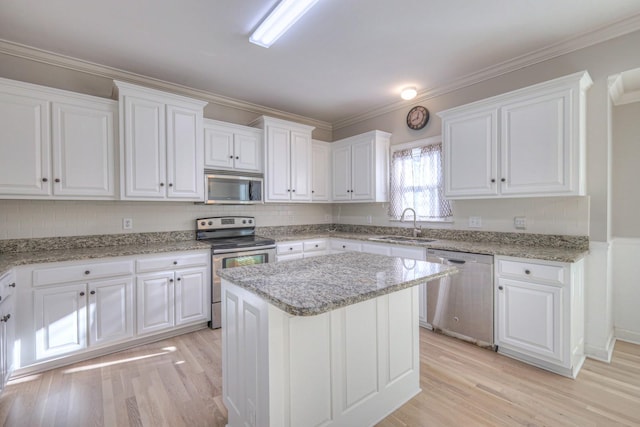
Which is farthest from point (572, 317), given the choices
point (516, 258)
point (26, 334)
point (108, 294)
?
point (26, 334)

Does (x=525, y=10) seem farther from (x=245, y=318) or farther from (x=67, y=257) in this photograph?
(x=67, y=257)

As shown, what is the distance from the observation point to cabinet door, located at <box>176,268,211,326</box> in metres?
2.96

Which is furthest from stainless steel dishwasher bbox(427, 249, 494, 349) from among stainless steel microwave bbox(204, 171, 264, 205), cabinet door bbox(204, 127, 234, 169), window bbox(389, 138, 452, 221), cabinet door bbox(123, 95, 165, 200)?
cabinet door bbox(123, 95, 165, 200)

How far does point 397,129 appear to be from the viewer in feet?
13.4

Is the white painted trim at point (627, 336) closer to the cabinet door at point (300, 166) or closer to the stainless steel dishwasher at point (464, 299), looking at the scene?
the stainless steel dishwasher at point (464, 299)

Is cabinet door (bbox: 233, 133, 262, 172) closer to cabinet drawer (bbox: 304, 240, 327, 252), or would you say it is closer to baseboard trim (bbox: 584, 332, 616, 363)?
cabinet drawer (bbox: 304, 240, 327, 252)

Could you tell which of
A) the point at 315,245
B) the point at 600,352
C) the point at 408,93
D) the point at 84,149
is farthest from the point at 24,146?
the point at 600,352

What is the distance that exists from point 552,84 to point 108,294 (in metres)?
4.08

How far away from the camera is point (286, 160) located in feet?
13.1

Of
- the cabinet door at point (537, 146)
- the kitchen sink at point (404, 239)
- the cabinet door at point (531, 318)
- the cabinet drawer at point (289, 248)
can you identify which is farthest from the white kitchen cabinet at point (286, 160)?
the cabinet door at point (531, 318)

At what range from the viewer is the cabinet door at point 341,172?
4348 mm

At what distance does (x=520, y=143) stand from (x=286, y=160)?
8.54 ft

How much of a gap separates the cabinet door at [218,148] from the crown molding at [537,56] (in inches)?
87.5

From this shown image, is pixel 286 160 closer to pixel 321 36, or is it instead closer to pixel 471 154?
pixel 321 36
